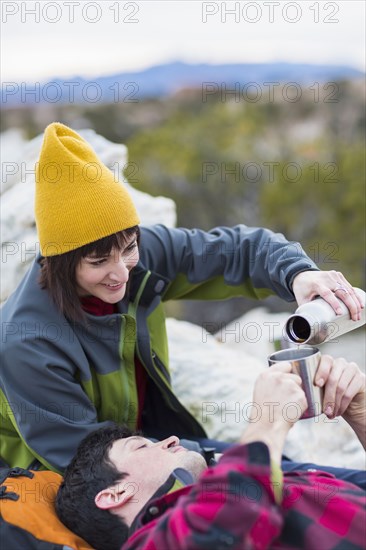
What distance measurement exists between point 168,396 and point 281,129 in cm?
1043

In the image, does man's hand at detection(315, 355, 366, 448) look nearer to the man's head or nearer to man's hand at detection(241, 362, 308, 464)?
man's hand at detection(241, 362, 308, 464)

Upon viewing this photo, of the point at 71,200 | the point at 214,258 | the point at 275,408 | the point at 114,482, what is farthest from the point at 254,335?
the point at 275,408

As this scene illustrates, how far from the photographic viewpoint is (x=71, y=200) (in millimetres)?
2410

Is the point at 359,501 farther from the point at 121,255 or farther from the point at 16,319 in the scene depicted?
the point at 16,319

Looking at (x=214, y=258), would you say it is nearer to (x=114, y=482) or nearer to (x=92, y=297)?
(x=92, y=297)

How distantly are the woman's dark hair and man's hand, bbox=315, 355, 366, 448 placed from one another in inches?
30.8

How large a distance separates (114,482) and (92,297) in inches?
27.2

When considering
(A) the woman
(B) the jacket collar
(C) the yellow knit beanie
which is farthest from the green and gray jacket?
(B) the jacket collar

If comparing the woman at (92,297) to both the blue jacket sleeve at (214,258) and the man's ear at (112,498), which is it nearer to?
the blue jacket sleeve at (214,258)

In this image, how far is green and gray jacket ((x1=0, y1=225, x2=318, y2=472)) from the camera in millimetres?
2496

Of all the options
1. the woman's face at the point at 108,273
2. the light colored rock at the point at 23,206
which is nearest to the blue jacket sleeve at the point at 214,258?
the woman's face at the point at 108,273

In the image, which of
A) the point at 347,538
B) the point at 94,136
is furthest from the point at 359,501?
the point at 94,136

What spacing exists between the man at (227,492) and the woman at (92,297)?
0.84ft

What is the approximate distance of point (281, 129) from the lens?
12.7m
